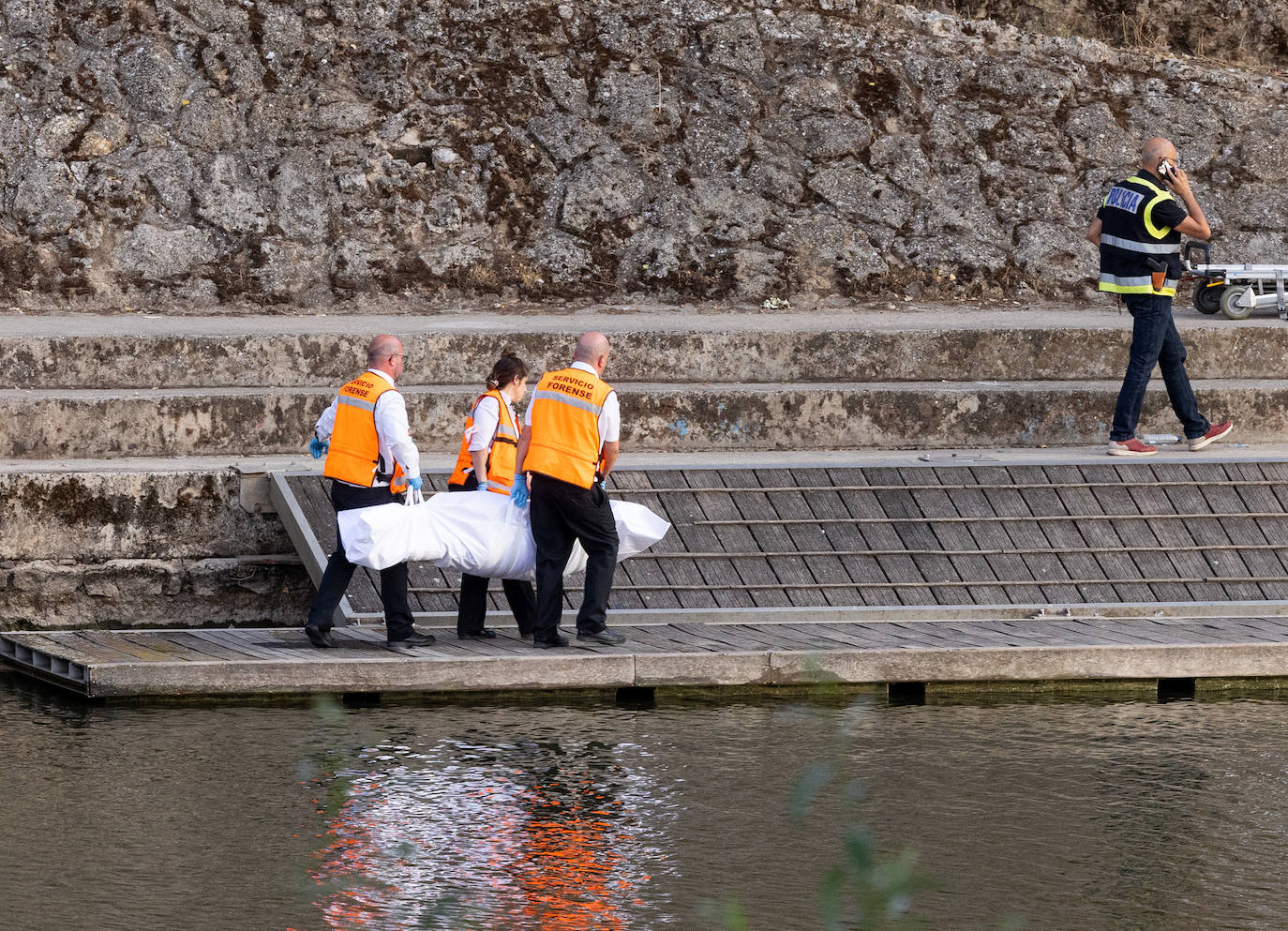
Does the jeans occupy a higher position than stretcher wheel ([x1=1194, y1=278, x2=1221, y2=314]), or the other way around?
stretcher wheel ([x1=1194, y1=278, x2=1221, y2=314])

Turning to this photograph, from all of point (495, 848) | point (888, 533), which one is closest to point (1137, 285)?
point (888, 533)

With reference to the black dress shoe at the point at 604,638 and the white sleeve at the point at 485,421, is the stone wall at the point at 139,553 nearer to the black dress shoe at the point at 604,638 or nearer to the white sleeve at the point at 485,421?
the white sleeve at the point at 485,421

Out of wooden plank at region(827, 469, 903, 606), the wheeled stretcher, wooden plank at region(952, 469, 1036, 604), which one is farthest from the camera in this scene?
the wheeled stretcher

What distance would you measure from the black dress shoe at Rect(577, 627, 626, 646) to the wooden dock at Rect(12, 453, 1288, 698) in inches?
3.8

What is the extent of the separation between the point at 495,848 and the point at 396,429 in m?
2.97

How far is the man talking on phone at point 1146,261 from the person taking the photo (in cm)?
1145

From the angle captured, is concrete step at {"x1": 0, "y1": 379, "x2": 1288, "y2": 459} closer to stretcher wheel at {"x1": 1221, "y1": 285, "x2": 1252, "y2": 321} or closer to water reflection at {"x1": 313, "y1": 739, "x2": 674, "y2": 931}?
stretcher wheel at {"x1": 1221, "y1": 285, "x2": 1252, "y2": 321}

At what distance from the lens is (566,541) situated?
30.0 feet

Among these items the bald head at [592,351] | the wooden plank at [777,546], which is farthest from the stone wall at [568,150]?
the bald head at [592,351]

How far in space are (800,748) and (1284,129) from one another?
463 inches

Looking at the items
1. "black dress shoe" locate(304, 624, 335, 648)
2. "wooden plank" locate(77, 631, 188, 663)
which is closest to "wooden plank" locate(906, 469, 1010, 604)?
"black dress shoe" locate(304, 624, 335, 648)

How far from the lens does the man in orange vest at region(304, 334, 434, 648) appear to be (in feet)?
29.3

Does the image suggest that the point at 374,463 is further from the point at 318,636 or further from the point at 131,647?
the point at 131,647

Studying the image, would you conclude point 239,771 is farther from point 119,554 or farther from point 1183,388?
point 1183,388
